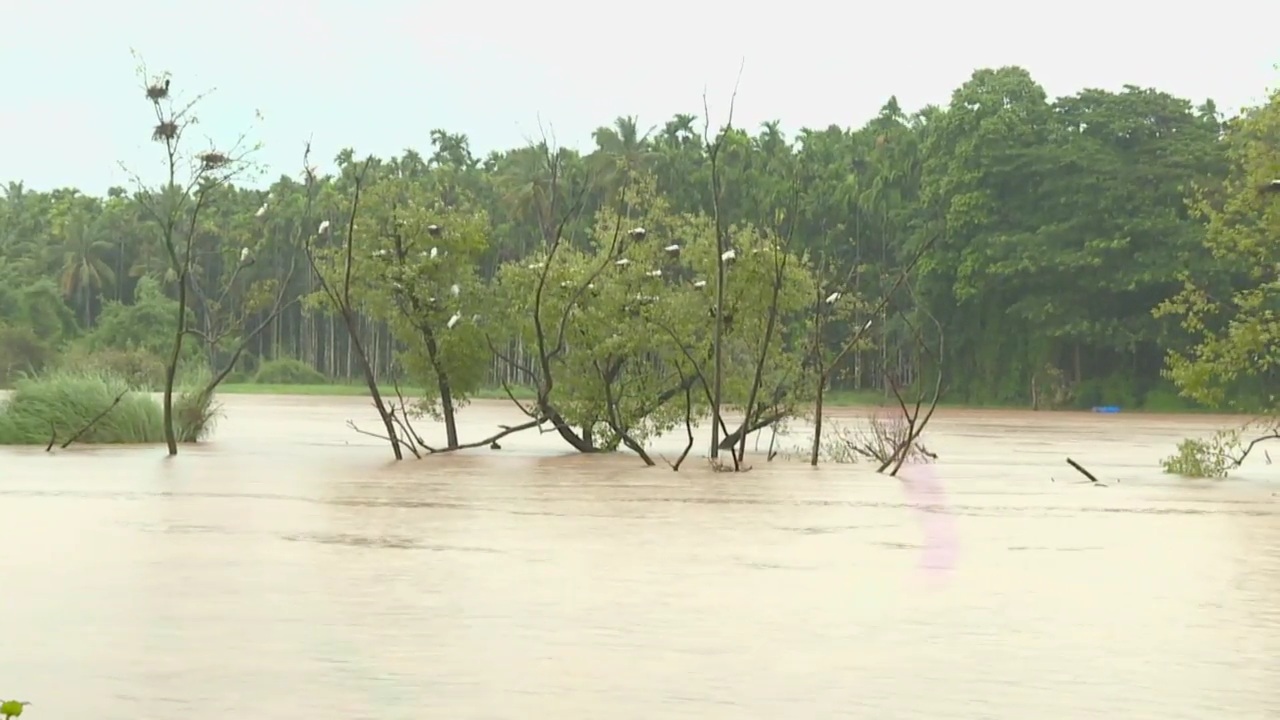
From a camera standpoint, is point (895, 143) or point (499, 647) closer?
point (499, 647)

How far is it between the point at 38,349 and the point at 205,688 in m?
66.6

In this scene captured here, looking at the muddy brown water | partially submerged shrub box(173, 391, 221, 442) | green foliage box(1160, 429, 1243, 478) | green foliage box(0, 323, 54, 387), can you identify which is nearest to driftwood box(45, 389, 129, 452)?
partially submerged shrub box(173, 391, 221, 442)

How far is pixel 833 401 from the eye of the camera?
2458 inches

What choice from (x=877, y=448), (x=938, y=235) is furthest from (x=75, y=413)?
(x=938, y=235)

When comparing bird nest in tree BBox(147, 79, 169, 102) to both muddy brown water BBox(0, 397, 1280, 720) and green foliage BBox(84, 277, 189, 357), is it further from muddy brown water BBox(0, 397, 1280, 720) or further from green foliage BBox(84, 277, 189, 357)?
green foliage BBox(84, 277, 189, 357)

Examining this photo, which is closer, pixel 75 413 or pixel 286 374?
pixel 75 413

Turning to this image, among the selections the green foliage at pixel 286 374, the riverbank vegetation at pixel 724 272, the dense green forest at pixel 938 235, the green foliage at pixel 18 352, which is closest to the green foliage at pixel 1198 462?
the riverbank vegetation at pixel 724 272

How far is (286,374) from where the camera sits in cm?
7594

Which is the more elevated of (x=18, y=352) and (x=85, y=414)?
(x=18, y=352)

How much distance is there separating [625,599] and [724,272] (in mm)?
18067

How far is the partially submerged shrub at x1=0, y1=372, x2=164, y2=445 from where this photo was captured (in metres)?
30.9

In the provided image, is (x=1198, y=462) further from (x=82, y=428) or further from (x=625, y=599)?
(x=82, y=428)

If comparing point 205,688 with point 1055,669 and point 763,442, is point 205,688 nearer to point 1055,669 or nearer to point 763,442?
point 1055,669

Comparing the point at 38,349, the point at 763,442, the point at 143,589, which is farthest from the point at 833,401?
the point at 143,589
